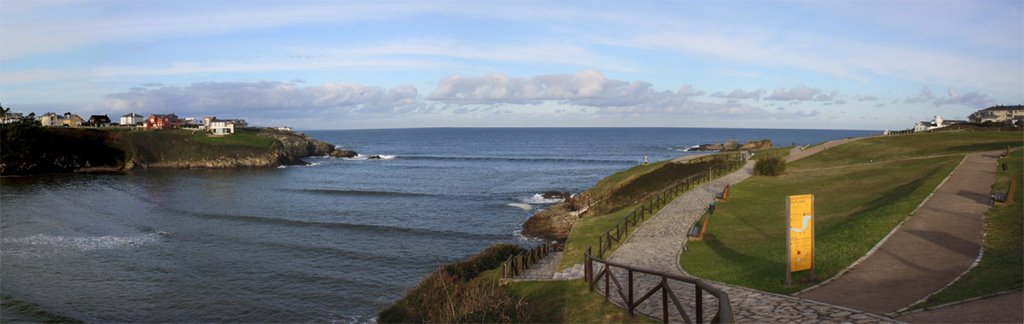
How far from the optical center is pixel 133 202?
5156 cm

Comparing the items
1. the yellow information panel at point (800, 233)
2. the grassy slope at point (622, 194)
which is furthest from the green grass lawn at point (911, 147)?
the yellow information panel at point (800, 233)

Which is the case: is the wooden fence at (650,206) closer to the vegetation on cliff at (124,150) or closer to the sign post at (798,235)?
the sign post at (798,235)

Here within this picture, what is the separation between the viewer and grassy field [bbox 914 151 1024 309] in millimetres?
11914

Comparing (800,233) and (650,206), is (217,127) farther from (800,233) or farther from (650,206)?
(800,233)

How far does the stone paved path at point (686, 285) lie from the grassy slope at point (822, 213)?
2.98 feet

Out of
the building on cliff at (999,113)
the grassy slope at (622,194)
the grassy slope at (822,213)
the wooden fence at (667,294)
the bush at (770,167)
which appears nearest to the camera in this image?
the wooden fence at (667,294)

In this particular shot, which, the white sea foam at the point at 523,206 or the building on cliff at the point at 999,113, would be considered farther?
the building on cliff at the point at 999,113

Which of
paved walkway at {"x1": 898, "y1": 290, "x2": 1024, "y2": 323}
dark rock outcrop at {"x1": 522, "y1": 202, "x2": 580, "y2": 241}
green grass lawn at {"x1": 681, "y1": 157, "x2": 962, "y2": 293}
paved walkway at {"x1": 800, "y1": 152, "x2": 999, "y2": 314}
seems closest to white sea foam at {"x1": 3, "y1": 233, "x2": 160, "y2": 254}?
dark rock outcrop at {"x1": 522, "y1": 202, "x2": 580, "y2": 241}

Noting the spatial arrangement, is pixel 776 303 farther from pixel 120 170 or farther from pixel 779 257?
pixel 120 170

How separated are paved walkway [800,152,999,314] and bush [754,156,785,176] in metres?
17.0

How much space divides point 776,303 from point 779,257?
220 inches

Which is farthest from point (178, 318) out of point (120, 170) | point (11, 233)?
point (120, 170)

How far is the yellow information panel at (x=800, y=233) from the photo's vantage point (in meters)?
14.2

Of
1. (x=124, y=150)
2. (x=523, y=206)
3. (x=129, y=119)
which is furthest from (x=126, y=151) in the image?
(x=523, y=206)
